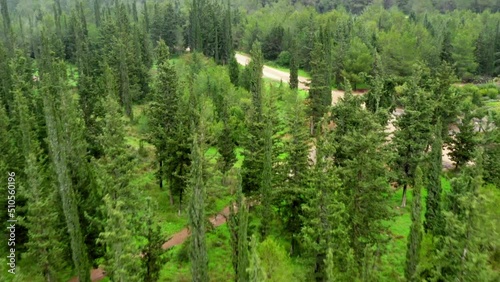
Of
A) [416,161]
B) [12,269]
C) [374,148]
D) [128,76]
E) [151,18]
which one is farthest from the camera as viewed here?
[151,18]

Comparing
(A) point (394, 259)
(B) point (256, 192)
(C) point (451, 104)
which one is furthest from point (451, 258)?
(C) point (451, 104)

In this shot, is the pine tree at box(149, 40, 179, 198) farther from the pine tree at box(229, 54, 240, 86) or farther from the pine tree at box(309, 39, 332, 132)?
the pine tree at box(229, 54, 240, 86)

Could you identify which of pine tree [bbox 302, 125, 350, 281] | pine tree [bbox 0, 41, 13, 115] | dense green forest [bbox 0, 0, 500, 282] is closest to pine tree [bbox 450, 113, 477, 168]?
dense green forest [bbox 0, 0, 500, 282]

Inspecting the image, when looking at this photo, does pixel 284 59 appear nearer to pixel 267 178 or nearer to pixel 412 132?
pixel 412 132

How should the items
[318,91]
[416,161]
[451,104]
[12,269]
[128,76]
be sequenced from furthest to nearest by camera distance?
[128,76] < [318,91] < [451,104] < [416,161] < [12,269]

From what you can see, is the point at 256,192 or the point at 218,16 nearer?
the point at 256,192

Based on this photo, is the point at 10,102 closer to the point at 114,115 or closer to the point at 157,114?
the point at 157,114

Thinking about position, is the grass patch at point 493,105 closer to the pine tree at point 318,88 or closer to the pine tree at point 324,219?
the pine tree at point 318,88

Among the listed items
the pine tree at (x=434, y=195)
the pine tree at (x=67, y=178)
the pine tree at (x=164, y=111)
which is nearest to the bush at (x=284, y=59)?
the pine tree at (x=164, y=111)
